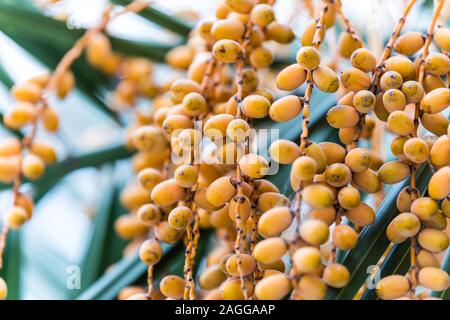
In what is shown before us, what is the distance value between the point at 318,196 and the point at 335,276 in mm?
63

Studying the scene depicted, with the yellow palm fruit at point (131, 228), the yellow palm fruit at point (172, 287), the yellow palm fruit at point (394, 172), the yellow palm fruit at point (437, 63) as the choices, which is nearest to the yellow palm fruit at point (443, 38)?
the yellow palm fruit at point (437, 63)

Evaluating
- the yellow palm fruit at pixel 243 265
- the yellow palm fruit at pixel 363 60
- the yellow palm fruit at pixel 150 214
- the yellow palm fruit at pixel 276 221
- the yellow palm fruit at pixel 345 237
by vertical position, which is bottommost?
the yellow palm fruit at pixel 243 265

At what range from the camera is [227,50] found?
59 centimetres

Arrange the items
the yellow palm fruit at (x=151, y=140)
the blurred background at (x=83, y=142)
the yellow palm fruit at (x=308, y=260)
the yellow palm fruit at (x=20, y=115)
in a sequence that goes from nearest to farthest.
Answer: the yellow palm fruit at (x=308, y=260) < the yellow palm fruit at (x=151, y=140) < the yellow palm fruit at (x=20, y=115) < the blurred background at (x=83, y=142)

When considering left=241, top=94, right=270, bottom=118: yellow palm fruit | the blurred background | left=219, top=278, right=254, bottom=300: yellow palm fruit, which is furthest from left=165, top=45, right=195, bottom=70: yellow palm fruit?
left=219, top=278, right=254, bottom=300: yellow palm fruit

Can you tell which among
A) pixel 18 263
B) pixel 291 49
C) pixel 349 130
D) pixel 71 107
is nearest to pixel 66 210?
pixel 71 107

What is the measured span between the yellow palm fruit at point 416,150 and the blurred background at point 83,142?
10.0 inches

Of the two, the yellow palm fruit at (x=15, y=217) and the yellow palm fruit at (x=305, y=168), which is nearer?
the yellow palm fruit at (x=305, y=168)

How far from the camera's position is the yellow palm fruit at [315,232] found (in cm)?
45

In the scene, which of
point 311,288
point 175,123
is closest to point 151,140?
point 175,123

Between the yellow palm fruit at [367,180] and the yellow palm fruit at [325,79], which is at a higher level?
the yellow palm fruit at [325,79]

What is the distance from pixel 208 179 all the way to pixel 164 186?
3.0 inches

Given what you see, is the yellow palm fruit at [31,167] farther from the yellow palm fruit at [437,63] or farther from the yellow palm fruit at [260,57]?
the yellow palm fruit at [437,63]

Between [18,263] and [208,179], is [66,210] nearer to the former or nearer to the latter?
[18,263]
